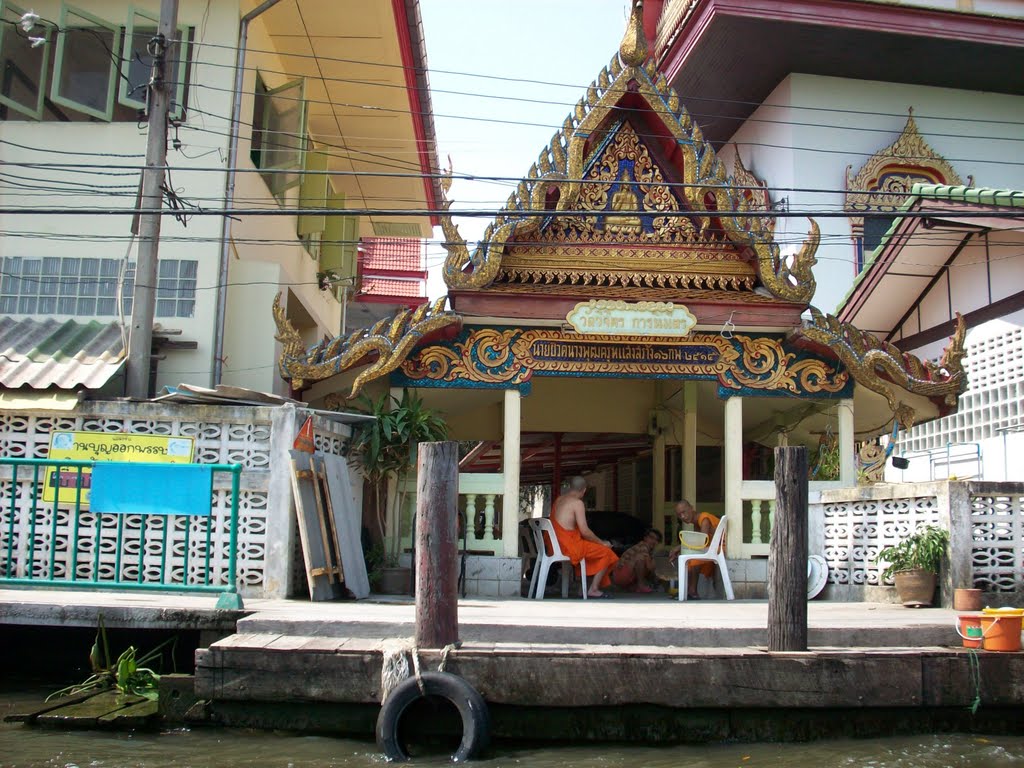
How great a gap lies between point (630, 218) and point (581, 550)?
11.2 feet

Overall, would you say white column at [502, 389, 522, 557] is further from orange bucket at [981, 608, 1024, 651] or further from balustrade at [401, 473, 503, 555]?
orange bucket at [981, 608, 1024, 651]

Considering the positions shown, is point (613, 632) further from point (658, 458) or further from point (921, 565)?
point (658, 458)

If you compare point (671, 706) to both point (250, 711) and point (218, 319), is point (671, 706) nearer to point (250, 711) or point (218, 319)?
point (250, 711)

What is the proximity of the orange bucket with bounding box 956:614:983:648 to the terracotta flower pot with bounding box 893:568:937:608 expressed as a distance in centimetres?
164

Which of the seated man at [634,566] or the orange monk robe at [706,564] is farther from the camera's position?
the seated man at [634,566]

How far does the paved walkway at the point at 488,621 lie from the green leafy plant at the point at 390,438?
86.4 inches

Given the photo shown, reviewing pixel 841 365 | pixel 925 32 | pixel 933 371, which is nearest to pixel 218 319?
pixel 841 365

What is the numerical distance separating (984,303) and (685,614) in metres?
7.53

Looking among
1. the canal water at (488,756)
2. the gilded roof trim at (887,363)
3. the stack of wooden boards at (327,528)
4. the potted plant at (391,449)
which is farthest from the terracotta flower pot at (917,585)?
the stack of wooden boards at (327,528)

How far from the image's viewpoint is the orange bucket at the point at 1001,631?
6.68m

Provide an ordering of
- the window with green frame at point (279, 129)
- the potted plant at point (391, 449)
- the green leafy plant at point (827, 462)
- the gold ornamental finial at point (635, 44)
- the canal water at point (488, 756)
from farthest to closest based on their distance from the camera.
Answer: the window with green frame at point (279, 129)
the green leafy plant at point (827, 462)
the gold ornamental finial at point (635, 44)
the potted plant at point (391, 449)
the canal water at point (488, 756)

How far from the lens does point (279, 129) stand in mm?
12562

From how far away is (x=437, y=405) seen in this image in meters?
11.9

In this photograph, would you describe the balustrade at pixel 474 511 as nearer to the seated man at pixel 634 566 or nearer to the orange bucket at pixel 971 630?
the seated man at pixel 634 566
